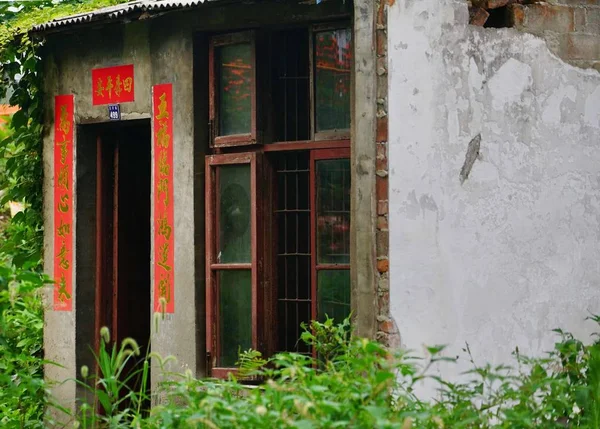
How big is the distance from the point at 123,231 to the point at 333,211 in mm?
2300

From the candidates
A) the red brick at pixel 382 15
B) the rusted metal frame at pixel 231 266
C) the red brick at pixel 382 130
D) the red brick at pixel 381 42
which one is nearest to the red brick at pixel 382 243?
the red brick at pixel 382 130

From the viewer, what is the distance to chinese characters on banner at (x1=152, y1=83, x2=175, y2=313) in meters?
7.71

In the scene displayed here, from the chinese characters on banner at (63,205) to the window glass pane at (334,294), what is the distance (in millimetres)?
2254

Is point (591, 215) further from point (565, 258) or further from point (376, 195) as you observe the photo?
point (376, 195)

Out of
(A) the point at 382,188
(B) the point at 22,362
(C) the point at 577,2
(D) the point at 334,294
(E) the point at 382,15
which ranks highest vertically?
(C) the point at 577,2

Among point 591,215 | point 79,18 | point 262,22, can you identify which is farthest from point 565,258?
point 79,18

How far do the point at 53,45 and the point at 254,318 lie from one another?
283cm

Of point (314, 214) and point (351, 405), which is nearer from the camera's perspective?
point (351, 405)

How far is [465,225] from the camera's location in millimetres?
6352

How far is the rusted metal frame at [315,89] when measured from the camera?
704 centimetres

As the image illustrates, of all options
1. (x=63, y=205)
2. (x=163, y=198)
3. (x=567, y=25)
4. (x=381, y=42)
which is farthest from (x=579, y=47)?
(x=63, y=205)

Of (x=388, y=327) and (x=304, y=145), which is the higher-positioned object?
(x=304, y=145)

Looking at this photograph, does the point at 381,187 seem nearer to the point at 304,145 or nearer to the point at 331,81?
the point at 304,145

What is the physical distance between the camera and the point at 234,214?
7453 millimetres
